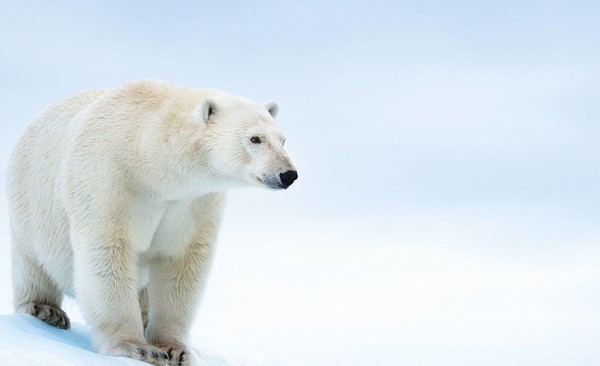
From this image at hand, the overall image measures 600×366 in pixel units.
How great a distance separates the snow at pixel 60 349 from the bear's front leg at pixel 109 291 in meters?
0.28

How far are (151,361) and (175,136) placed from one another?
2.05 m

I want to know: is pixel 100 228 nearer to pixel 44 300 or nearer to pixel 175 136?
pixel 175 136

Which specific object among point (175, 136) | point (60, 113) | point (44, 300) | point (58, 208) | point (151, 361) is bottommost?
point (44, 300)

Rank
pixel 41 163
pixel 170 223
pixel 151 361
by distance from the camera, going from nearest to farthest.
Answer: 1. pixel 151 361
2. pixel 170 223
3. pixel 41 163

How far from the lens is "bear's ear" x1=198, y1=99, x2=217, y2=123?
320 inches

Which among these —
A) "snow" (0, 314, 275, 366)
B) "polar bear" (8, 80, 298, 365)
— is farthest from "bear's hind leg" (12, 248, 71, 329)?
"polar bear" (8, 80, 298, 365)

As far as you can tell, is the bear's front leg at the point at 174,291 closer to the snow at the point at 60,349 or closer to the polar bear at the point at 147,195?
the polar bear at the point at 147,195

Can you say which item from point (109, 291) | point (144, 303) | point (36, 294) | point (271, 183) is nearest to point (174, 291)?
point (109, 291)

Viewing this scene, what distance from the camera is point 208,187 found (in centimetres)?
821

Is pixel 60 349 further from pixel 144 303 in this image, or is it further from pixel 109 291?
pixel 144 303

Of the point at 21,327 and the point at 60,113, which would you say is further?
the point at 60,113

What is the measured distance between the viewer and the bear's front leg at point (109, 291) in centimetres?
820

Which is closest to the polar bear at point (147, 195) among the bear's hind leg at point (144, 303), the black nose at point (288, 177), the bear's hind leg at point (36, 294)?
the black nose at point (288, 177)

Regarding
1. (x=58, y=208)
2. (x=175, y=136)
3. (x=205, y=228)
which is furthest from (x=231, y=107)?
(x=58, y=208)
